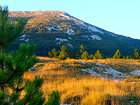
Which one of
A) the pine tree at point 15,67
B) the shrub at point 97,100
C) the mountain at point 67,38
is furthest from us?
the mountain at point 67,38

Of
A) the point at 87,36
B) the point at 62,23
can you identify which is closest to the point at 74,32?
the point at 87,36

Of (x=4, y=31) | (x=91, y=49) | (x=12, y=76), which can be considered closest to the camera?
(x=12, y=76)

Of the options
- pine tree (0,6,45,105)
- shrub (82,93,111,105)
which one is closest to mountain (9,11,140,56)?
shrub (82,93,111,105)

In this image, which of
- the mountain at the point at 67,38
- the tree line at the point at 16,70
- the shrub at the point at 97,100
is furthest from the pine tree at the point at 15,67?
the mountain at the point at 67,38

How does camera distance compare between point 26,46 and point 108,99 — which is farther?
point 108,99

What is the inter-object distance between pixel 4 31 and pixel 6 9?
43 centimetres

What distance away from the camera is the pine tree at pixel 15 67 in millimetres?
1749

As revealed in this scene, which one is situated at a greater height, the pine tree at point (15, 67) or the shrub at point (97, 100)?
the pine tree at point (15, 67)

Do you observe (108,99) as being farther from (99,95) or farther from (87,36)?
(87,36)

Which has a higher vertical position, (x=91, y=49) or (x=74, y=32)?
(x=74, y=32)

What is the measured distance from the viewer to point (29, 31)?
72812 millimetres

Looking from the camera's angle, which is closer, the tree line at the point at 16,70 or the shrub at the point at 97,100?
the tree line at the point at 16,70

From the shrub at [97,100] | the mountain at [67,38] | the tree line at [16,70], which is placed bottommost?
the shrub at [97,100]

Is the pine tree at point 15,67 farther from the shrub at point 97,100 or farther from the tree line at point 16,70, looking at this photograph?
the shrub at point 97,100
